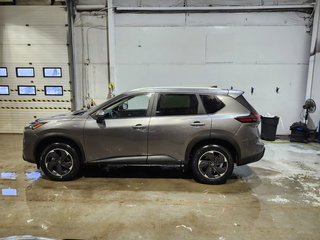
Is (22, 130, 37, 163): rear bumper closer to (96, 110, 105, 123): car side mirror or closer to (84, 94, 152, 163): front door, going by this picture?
(84, 94, 152, 163): front door

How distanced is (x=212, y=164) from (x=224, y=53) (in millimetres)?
5115

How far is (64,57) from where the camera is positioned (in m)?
Answer: 8.23

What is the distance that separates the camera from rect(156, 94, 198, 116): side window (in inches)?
160

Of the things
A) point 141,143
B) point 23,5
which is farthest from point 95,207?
point 23,5

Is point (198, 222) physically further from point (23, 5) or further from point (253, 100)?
point (23, 5)

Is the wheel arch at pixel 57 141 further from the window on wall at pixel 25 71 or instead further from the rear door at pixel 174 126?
the window on wall at pixel 25 71

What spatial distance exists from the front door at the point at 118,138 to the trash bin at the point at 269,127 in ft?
16.0

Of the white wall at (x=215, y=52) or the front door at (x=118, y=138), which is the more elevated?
the white wall at (x=215, y=52)

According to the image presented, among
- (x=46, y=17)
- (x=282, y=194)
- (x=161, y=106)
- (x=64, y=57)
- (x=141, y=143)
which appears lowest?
(x=282, y=194)

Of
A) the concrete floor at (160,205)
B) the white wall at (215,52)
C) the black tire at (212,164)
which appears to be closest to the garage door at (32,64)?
the white wall at (215,52)

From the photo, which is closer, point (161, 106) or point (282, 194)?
point (282, 194)

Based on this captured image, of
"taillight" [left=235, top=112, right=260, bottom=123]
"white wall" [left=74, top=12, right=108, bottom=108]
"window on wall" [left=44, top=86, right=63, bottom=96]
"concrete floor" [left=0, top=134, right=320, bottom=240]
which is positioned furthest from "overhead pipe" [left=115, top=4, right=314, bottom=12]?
"concrete floor" [left=0, top=134, right=320, bottom=240]

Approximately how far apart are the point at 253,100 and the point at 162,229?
6.51 m

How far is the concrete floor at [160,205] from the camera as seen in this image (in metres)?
2.81
